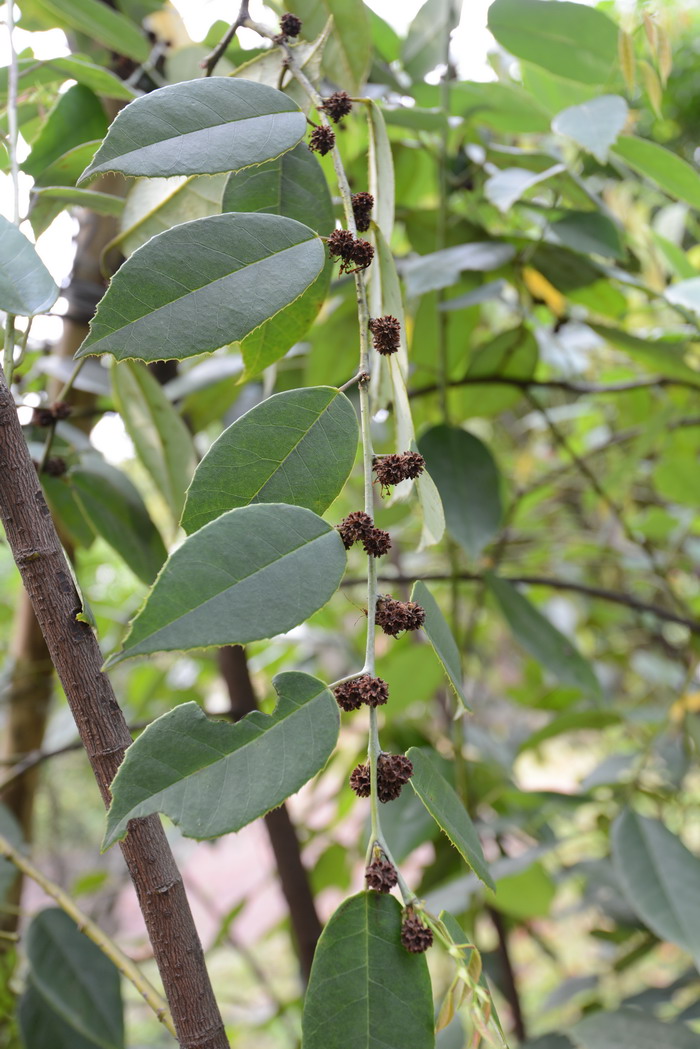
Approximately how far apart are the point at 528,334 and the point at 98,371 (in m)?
0.25

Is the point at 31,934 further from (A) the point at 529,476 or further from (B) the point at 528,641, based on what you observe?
(A) the point at 529,476

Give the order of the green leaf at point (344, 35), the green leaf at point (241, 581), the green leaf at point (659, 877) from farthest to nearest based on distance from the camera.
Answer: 1. the green leaf at point (659, 877)
2. the green leaf at point (344, 35)
3. the green leaf at point (241, 581)

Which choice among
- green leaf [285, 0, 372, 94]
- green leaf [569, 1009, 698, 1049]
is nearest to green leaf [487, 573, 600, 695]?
green leaf [569, 1009, 698, 1049]

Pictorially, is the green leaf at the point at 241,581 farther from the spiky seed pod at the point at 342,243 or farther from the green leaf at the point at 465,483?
the green leaf at the point at 465,483

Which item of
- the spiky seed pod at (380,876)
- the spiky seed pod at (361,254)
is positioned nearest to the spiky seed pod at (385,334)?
the spiky seed pod at (361,254)

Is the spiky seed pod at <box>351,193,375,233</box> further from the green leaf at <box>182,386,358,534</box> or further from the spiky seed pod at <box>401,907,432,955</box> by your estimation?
the spiky seed pod at <box>401,907,432,955</box>

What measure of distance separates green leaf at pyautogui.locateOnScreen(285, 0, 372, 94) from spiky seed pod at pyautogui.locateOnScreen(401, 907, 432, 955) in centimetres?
28

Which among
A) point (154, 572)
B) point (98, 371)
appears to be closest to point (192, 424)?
point (98, 371)

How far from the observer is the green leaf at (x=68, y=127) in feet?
1.11

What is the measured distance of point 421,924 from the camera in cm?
18

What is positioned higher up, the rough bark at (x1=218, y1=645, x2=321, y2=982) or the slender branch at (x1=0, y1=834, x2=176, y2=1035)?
the slender branch at (x1=0, y1=834, x2=176, y2=1035)

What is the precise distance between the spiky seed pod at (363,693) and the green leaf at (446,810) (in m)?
0.02

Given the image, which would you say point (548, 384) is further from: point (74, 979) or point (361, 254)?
point (74, 979)

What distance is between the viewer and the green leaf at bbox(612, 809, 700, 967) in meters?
0.41
